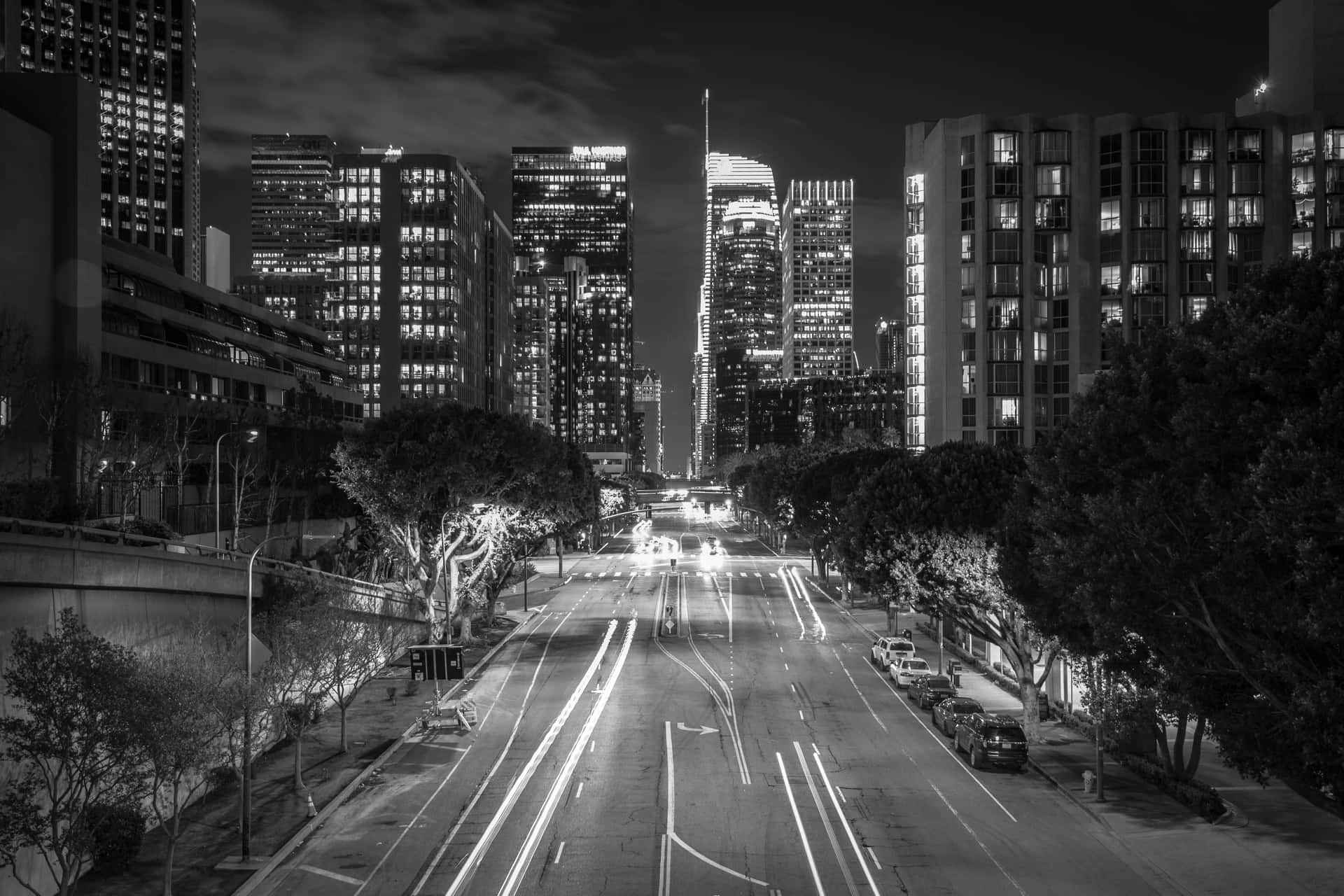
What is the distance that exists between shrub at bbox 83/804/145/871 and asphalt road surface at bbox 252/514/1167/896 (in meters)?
3.98

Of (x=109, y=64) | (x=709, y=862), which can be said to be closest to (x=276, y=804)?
(x=709, y=862)

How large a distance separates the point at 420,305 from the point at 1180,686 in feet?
522

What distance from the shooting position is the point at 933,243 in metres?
121

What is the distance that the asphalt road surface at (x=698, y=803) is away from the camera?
26016 millimetres

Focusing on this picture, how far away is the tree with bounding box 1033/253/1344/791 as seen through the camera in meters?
19.1

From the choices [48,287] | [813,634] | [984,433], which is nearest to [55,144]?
[48,287]

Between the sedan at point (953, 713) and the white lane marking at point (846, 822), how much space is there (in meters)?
5.41

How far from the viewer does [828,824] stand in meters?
30.3

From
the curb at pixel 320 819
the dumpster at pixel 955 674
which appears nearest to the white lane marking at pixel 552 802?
the curb at pixel 320 819

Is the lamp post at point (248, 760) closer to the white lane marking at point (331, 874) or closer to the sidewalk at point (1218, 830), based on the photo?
the white lane marking at point (331, 874)

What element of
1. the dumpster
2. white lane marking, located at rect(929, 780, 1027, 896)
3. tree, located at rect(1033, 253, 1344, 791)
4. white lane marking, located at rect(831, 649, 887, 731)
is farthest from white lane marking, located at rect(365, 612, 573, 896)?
the dumpster

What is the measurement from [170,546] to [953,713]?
29026 millimetres

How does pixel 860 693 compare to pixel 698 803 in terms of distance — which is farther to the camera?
pixel 860 693

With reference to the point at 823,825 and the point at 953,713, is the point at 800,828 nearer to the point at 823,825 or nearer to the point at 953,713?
the point at 823,825
